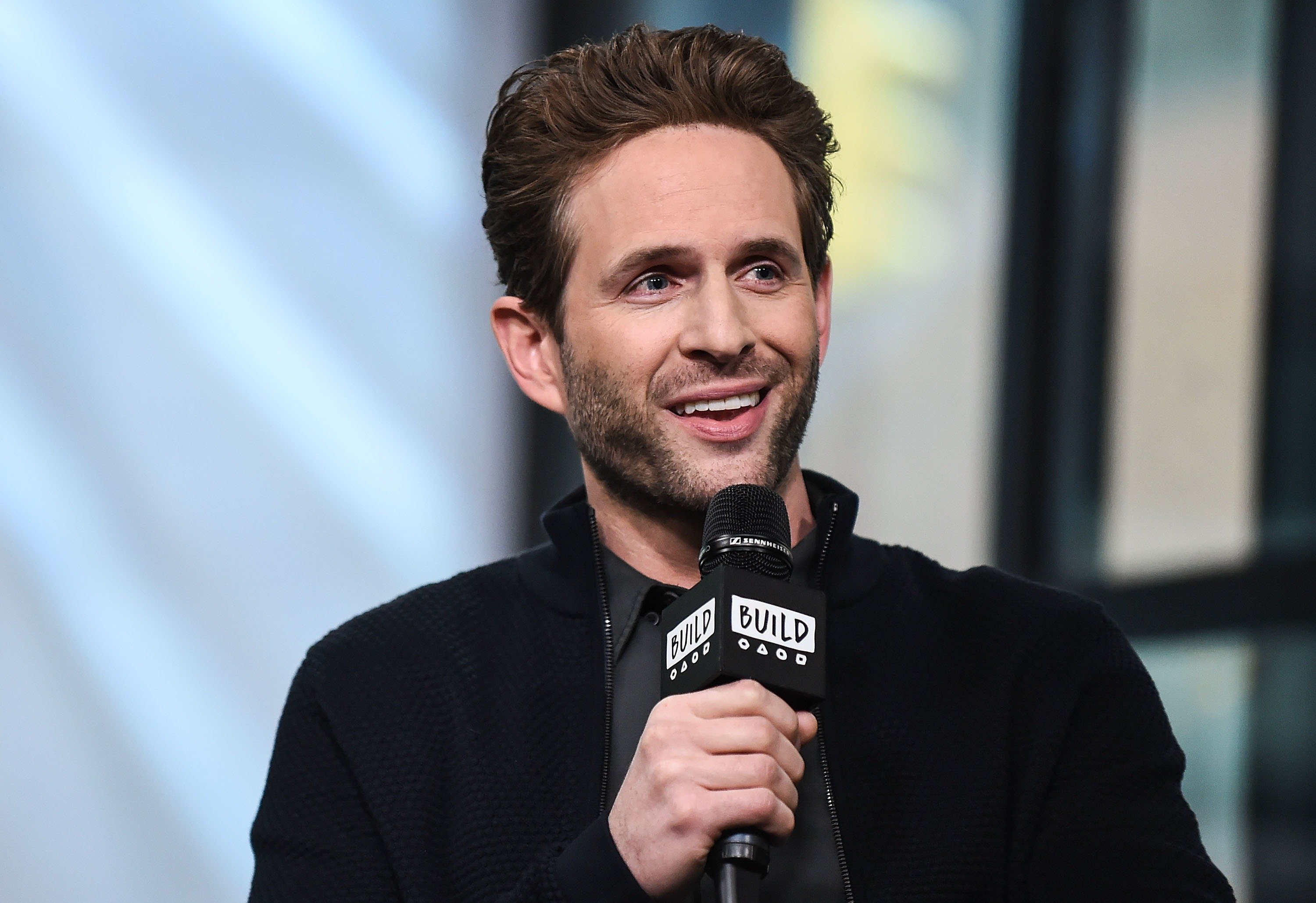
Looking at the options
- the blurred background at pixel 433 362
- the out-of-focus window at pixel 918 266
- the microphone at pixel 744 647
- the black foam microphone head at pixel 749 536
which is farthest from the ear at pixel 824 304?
the out-of-focus window at pixel 918 266

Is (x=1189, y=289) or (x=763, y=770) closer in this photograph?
(x=763, y=770)

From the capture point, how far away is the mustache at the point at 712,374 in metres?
1.39

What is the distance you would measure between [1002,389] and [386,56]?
1.96 m

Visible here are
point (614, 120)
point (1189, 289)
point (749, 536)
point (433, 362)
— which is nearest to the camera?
point (749, 536)

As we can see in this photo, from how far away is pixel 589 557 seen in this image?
1522 mm

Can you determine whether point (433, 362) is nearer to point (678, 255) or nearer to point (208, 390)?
point (208, 390)

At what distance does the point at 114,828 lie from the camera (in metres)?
3.18

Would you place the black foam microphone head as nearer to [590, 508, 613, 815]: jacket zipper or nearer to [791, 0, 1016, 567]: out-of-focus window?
[590, 508, 613, 815]: jacket zipper

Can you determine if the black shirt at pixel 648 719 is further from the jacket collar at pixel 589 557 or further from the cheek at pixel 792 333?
the cheek at pixel 792 333

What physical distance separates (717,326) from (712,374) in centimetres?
5

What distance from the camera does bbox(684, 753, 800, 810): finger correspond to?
39.0 inches

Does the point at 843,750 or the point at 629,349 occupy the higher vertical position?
the point at 629,349

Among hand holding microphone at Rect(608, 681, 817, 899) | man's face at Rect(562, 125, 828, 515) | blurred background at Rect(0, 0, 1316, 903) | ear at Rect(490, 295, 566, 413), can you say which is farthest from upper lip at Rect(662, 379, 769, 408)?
blurred background at Rect(0, 0, 1316, 903)

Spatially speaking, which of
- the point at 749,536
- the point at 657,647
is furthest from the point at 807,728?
the point at 657,647
